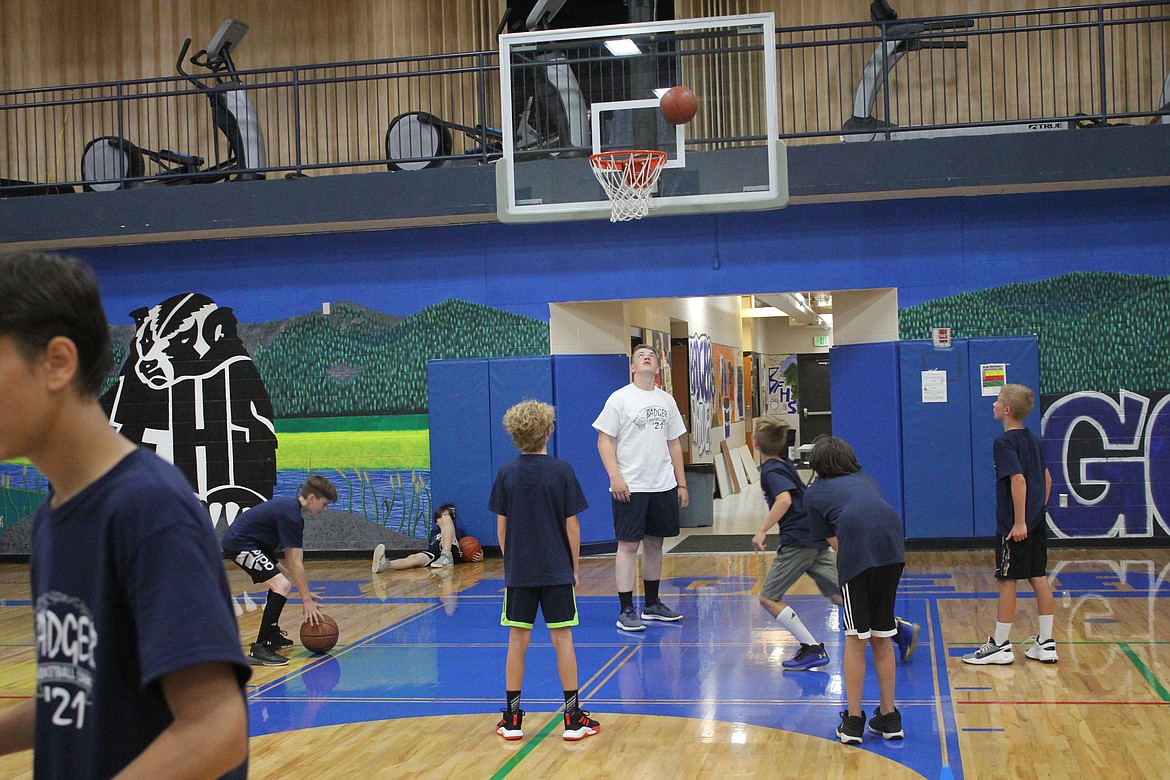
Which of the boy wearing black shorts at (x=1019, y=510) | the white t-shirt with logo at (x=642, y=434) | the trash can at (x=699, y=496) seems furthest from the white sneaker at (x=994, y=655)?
the trash can at (x=699, y=496)

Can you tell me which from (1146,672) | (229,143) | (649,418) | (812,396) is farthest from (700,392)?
(1146,672)

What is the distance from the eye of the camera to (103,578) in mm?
1433

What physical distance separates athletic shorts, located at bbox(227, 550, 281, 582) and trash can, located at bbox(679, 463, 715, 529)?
6625mm

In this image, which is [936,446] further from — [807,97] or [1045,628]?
[1045,628]

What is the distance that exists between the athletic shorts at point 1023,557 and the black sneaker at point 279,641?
14.7 feet

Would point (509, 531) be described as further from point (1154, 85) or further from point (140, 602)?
point (1154, 85)

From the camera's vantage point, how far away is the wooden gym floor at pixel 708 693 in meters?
4.87

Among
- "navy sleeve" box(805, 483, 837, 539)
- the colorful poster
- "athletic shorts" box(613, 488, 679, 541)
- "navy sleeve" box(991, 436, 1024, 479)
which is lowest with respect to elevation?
"athletic shorts" box(613, 488, 679, 541)

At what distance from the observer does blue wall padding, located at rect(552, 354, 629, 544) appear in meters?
10.9

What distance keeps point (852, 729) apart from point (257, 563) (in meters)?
3.77

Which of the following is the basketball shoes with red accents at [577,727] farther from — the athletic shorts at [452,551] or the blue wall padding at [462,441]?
the blue wall padding at [462,441]

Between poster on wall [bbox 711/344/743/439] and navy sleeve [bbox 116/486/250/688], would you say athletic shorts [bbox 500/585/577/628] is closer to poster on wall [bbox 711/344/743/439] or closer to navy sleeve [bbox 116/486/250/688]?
navy sleeve [bbox 116/486/250/688]

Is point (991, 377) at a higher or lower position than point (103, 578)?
higher

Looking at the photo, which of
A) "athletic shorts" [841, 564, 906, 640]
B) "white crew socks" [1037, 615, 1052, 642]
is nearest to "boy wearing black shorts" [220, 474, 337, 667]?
"athletic shorts" [841, 564, 906, 640]
